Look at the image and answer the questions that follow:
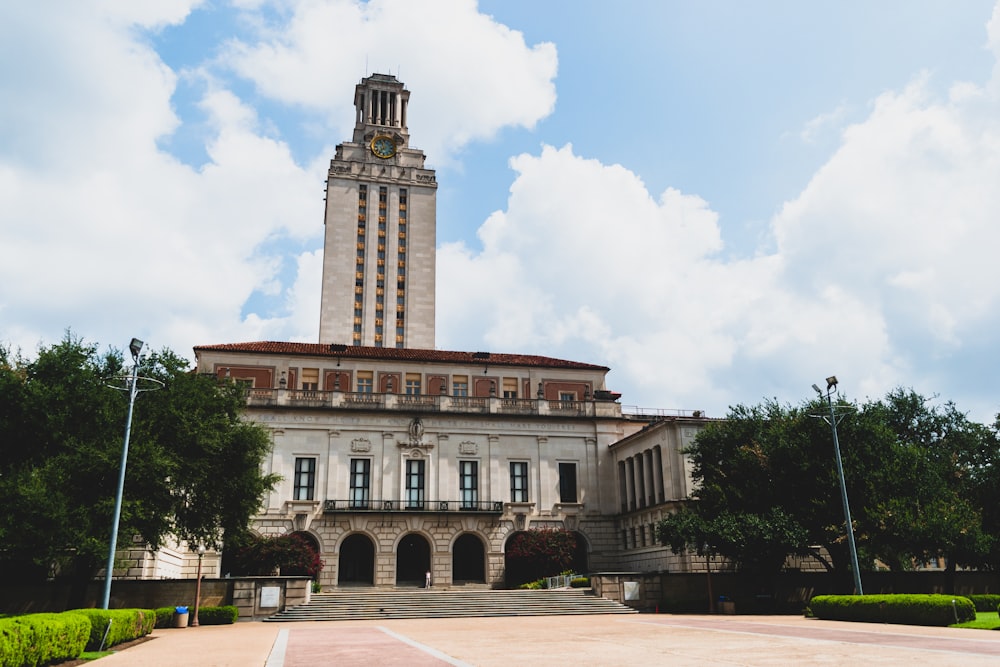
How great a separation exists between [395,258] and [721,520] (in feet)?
220

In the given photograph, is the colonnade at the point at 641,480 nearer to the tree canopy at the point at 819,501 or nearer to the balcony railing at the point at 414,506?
the tree canopy at the point at 819,501

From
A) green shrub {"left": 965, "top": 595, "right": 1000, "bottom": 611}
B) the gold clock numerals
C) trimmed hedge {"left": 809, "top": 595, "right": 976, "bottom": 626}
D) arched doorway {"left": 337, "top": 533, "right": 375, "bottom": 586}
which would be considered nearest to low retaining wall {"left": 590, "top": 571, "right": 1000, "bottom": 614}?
green shrub {"left": 965, "top": 595, "right": 1000, "bottom": 611}

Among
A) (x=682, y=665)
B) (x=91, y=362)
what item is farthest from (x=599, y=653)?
(x=91, y=362)

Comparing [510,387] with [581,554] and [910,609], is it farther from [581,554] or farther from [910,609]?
[910,609]

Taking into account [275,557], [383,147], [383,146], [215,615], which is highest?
[383,146]

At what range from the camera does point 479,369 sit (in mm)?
60719

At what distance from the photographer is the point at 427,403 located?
56.2 m

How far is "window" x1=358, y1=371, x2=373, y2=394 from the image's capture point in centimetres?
5850

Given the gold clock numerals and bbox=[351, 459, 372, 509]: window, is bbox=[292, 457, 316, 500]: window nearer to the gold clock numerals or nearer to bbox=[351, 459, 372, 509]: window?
bbox=[351, 459, 372, 509]: window

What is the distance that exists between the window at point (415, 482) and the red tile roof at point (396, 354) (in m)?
8.74

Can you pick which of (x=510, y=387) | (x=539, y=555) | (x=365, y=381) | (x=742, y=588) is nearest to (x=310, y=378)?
(x=365, y=381)

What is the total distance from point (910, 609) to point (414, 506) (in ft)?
117

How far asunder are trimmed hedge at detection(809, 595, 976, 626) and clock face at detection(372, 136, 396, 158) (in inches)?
3526

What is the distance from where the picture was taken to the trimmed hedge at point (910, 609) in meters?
23.2
